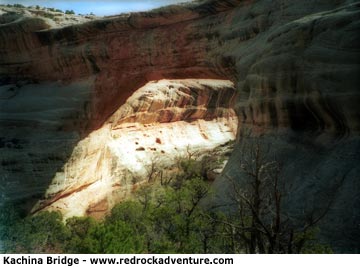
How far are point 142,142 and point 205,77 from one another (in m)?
8.14

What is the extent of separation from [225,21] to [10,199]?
11.0m

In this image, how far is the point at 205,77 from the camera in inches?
772

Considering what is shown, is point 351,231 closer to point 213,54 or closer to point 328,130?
point 328,130

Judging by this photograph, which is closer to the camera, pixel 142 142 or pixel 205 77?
pixel 205 77

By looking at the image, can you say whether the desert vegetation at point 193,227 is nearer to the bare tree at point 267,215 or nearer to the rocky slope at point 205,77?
the bare tree at point 267,215

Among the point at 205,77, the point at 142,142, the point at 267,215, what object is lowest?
the point at 267,215

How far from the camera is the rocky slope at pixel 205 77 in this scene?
34.0ft

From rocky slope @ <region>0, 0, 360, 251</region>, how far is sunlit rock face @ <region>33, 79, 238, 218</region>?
0.20 m

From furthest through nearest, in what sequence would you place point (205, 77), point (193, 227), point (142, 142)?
1. point (142, 142)
2. point (205, 77)
3. point (193, 227)

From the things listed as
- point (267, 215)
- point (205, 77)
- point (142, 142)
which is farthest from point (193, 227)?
point (142, 142)

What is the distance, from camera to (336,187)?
32.2 ft

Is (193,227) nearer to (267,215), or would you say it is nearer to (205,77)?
(267,215)

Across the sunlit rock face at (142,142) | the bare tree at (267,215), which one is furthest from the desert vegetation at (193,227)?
the sunlit rock face at (142,142)

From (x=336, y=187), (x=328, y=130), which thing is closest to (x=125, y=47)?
(x=328, y=130)
